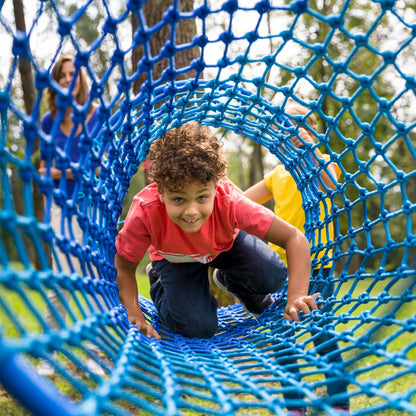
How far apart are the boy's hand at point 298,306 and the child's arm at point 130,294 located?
1.44 ft

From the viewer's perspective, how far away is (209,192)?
56.6 inches

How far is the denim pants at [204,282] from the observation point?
1.68 meters

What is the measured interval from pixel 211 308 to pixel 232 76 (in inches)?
34.2

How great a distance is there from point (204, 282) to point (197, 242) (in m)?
0.30

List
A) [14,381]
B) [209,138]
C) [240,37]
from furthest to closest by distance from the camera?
[209,138] < [240,37] < [14,381]

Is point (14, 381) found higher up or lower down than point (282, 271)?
higher up

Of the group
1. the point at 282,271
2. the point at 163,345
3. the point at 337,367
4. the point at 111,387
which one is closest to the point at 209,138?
the point at 282,271

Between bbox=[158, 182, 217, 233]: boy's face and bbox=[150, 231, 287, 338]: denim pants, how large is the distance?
1.17ft

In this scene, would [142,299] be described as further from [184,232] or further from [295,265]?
[295,265]

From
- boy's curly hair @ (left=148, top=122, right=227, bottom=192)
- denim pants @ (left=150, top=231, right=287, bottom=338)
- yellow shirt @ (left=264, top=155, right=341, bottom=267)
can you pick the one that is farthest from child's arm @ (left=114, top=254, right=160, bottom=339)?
yellow shirt @ (left=264, top=155, right=341, bottom=267)

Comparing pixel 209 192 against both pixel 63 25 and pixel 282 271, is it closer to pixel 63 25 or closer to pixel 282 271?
pixel 282 271

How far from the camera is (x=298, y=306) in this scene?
4.79 ft

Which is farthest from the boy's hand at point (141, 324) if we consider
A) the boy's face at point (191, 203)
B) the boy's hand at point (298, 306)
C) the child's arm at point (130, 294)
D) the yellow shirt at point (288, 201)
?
the yellow shirt at point (288, 201)

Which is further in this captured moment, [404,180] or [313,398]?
[404,180]
